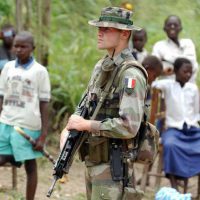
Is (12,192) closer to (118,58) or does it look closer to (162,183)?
(162,183)

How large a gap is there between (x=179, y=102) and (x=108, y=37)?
125 inches

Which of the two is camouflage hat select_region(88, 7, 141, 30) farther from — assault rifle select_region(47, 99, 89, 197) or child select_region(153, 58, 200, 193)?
child select_region(153, 58, 200, 193)

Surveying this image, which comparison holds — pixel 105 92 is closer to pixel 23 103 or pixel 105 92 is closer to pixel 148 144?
pixel 148 144

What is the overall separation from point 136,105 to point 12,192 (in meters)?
3.25

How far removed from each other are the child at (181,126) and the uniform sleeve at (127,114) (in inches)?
123

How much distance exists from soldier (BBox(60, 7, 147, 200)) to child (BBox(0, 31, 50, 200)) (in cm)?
182

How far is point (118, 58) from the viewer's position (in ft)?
14.0

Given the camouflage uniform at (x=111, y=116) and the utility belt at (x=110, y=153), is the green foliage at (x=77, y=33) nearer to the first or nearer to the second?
the camouflage uniform at (x=111, y=116)

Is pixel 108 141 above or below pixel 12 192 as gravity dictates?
above

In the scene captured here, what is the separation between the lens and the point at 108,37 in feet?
13.9

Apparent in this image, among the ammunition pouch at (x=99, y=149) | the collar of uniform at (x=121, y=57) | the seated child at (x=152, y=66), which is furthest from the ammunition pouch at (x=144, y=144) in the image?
the seated child at (x=152, y=66)

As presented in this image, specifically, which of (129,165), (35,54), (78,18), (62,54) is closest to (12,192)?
(35,54)

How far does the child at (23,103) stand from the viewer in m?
6.07

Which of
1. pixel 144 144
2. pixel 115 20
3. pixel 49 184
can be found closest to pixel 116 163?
pixel 144 144
